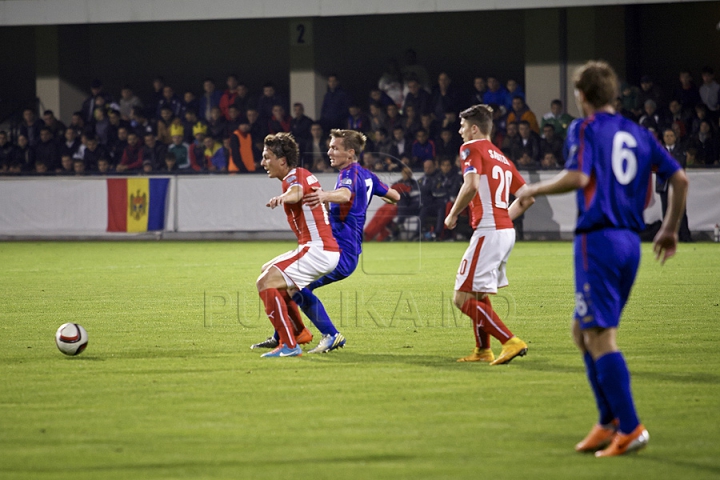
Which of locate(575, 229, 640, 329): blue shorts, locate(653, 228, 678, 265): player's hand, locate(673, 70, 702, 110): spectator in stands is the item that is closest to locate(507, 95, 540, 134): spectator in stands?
locate(673, 70, 702, 110): spectator in stands

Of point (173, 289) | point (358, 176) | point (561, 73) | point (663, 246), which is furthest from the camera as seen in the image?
point (561, 73)

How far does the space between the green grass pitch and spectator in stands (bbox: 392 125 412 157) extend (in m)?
10.3

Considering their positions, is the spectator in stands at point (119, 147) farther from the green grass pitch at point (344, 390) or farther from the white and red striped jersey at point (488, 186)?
the white and red striped jersey at point (488, 186)

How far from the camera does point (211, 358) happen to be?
8.04 m

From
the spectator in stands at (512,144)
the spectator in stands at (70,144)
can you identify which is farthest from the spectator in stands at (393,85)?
the spectator in stands at (70,144)

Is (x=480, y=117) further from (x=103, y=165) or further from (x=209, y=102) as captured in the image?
(x=209, y=102)

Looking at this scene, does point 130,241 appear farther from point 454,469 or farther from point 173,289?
point 454,469

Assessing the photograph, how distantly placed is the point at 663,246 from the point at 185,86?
27.2 metres

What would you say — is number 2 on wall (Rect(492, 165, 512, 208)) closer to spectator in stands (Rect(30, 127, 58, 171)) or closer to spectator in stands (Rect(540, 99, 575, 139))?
spectator in stands (Rect(540, 99, 575, 139))

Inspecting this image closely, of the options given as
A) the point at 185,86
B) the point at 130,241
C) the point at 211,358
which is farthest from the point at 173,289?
the point at 185,86

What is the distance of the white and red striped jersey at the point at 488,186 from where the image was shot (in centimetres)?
782

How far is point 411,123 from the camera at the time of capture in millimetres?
23750

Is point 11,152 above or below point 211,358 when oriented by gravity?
above

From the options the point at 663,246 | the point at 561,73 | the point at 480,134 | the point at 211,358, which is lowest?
the point at 211,358
